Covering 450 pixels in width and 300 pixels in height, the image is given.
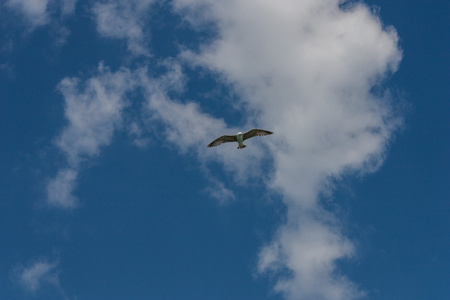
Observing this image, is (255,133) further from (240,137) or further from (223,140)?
(223,140)

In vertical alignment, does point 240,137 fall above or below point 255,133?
below

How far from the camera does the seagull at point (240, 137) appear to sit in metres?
74.4

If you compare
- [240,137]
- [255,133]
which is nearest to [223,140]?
[240,137]

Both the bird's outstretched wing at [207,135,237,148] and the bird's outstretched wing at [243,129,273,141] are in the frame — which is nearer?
the bird's outstretched wing at [243,129,273,141]

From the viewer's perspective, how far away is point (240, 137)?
245ft

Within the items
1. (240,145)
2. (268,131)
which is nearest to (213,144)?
(240,145)

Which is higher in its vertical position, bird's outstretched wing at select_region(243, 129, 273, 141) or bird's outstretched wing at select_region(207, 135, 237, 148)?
bird's outstretched wing at select_region(243, 129, 273, 141)

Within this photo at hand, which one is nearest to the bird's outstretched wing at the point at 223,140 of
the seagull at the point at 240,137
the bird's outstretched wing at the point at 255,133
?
the seagull at the point at 240,137

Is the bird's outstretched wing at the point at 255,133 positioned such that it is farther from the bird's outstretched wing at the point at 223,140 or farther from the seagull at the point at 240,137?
the bird's outstretched wing at the point at 223,140

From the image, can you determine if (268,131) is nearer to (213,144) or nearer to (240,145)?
(240,145)

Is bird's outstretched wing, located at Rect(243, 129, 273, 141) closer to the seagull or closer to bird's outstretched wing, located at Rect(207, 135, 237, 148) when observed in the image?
the seagull

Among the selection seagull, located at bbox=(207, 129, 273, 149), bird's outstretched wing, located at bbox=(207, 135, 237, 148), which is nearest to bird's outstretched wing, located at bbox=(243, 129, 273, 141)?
seagull, located at bbox=(207, 129, 273, 149)

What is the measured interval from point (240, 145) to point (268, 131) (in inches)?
223

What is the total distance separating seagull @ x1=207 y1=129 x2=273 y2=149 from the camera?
244ft
